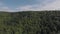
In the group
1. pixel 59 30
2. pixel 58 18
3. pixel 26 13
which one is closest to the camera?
pixel 59 30

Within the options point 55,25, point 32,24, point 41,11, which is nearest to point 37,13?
point 41,11

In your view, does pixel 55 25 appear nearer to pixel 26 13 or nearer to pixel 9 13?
pixel 26 13

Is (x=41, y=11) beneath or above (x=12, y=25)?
above

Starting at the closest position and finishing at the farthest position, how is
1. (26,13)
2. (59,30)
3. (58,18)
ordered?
(59,30) < (58,18) < (26,13)

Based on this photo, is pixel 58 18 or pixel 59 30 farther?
pixel 58 18

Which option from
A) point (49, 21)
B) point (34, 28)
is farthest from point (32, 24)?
point (49, 21)

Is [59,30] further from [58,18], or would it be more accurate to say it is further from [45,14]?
[45,14]
